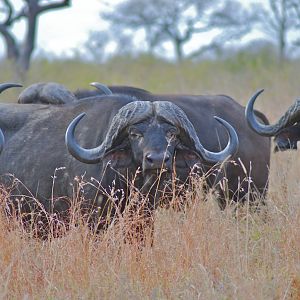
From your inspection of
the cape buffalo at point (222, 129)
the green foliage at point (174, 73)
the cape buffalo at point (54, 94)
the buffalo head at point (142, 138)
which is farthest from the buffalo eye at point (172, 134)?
the green foliage at point (174, 73)

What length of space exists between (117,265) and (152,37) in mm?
25594

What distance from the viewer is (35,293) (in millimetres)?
5445

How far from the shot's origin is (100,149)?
639 cm

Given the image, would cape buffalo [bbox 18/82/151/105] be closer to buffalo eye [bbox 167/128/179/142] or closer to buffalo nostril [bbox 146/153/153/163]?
buffalo eye [bbox 167/128/179/142]

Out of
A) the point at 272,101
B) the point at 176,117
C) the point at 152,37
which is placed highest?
the point at 176,117

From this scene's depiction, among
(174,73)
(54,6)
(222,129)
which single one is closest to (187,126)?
(222,129)

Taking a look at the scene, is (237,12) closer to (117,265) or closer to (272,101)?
(272,101)

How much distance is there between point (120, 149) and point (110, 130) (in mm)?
135

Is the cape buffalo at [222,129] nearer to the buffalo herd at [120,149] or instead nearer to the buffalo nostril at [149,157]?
the buffalo herd at [120,149]

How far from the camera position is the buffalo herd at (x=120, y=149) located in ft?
20.5

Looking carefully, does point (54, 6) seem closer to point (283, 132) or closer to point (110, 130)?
point (283, 132)

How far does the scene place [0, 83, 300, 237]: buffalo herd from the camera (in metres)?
6.25

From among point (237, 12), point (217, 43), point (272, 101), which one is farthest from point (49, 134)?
point (237, 12)

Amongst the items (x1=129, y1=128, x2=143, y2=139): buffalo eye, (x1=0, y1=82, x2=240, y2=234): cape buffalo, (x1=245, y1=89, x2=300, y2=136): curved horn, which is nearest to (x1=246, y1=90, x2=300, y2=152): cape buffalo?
(x1=245, y1=89, x2=300, y2=136): curved horn
